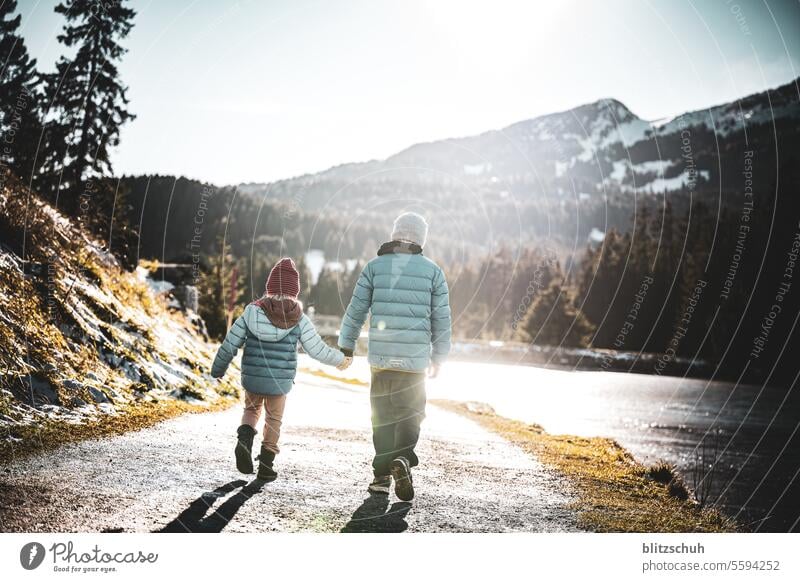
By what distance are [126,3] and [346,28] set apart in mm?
2697

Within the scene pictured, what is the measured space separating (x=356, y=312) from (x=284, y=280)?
751 millimetres

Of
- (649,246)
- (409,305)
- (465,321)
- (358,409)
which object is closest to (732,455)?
(358,409)

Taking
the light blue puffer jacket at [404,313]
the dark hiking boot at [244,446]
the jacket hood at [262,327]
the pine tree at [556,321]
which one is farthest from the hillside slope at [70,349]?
the pine tree at [556,321]

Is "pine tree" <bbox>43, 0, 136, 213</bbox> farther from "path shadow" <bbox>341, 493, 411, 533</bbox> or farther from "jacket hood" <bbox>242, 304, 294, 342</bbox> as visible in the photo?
"path shadow" <bbox>341, 493, 411, 533</bbox>

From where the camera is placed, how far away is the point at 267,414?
5344 mm

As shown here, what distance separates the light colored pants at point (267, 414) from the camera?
5.28 meters

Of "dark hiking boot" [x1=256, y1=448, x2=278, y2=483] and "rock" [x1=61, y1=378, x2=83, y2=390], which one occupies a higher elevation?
"rock" [x1=61, y1=378, x2=83, y2=390]

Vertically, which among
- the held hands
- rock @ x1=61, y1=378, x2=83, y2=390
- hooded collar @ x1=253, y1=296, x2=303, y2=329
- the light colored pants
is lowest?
rock @ x1=61, y1=378, x2=83, y2=390

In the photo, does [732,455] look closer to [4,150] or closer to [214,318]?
[214,318]

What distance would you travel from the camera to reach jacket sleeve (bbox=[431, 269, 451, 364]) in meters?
5.38

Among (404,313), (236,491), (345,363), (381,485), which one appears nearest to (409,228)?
(404,313)

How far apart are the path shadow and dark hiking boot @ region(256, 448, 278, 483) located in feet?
2.94

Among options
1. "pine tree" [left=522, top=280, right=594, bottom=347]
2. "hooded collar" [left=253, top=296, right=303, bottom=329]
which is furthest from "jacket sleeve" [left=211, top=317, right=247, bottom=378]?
"pine tree" [left=522, top=280, right=594, bottom=347]

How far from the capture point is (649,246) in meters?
65.0
